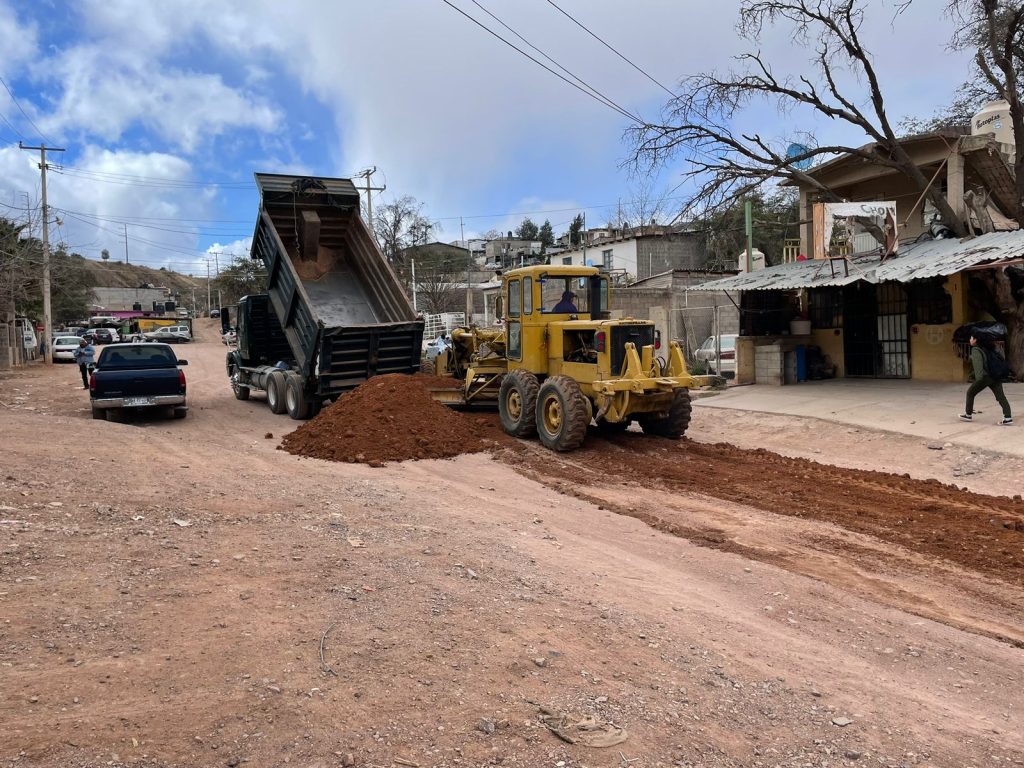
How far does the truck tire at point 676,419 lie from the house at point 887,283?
18.3 feet

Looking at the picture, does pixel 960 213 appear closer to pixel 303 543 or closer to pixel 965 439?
pixel 965 439

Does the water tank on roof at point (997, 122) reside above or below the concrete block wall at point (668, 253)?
below

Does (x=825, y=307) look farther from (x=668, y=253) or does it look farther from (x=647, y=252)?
(x=668, y=253)

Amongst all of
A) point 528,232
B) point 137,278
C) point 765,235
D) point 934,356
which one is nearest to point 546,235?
point 528,232

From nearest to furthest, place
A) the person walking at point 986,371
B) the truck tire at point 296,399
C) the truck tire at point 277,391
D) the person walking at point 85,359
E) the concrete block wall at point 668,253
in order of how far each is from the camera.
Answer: the person walking at point 986,371 < the truck tire at point 296,399 < the truck tire at point 277,391 < the person walking at point 85,359 < the concrete block wall at point 668,253

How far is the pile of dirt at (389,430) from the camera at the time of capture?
10.8 m

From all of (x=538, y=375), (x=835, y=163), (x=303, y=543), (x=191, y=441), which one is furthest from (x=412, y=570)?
(x=835, y=163)

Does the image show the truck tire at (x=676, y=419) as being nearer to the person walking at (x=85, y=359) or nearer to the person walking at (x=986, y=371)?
the person walking at (x=986, y=371)

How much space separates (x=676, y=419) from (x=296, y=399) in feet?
24.0

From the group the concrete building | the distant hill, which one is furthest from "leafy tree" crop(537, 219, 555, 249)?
the distant hill

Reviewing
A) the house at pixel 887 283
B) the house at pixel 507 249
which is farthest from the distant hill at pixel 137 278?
the house at pixel 887 283

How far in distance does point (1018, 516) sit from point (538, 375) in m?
6.62

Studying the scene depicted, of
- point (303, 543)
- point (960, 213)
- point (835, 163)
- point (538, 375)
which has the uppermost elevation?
point (835, 163)

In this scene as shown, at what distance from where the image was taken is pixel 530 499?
8.42 metres
